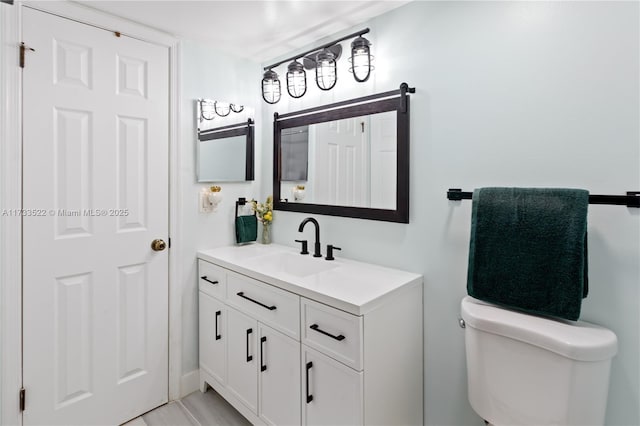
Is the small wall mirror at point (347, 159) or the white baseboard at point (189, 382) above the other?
the small wall mirror at point (347, 159)

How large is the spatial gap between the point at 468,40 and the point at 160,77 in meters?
1.67

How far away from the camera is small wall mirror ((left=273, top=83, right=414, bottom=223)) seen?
1.74m

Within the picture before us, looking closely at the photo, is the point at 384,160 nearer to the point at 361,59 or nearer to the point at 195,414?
the point at 361,59

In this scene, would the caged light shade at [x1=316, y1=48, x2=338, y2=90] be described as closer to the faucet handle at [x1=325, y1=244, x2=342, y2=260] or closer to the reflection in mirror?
the reflection in mirror

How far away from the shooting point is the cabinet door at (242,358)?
1.79 m

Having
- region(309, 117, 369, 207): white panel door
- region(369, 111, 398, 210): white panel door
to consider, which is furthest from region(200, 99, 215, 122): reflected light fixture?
region(369, 111, 398, 210): white panel door

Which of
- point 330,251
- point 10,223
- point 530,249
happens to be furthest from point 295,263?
point 10,223

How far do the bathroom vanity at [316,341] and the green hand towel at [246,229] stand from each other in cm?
28

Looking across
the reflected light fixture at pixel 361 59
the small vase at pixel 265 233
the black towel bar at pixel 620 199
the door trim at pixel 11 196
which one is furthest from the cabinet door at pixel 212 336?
the black towel bar at pixel 620 199

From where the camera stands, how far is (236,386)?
6.30ft

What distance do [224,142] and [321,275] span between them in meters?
1.18

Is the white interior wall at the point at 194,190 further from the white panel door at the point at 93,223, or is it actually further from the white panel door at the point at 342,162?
the white panel door at the point at 342,162

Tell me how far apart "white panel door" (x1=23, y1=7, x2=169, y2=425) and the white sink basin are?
24.6 inches

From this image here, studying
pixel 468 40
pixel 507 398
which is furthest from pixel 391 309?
pixel 468 40
